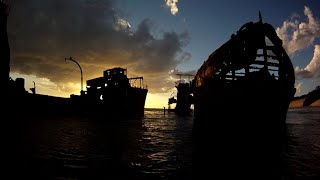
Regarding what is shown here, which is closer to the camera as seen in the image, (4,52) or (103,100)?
(4,52)

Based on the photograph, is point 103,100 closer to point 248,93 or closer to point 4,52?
point 4,52

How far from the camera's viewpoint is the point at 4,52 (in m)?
18.7

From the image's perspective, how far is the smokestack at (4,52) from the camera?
18094 mm

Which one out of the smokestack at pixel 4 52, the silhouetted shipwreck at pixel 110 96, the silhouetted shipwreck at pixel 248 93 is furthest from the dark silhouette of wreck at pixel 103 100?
the silhouetted shipwreck at pixel 248 93

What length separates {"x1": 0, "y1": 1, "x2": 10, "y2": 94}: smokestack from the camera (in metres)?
18.1

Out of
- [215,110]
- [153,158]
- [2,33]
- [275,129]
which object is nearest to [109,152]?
[153,158]

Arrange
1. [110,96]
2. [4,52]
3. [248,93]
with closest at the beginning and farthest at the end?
[248,93] < [4,52] < [110,96]

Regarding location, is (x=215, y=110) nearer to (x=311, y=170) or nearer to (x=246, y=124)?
(x=246, y=124)

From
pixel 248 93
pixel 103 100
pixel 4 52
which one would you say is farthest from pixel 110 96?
pixel 248 93

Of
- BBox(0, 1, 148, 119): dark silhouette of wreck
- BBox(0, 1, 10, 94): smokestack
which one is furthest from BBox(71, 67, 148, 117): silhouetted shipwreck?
BBox(0, 1, 10, 94): smokestack

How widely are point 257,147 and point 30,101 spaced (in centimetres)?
2419

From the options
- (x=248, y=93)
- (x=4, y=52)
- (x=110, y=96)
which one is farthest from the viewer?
(x=110, y=96)

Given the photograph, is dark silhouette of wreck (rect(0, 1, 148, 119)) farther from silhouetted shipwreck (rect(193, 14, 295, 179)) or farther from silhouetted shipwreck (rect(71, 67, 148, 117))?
silhouetted shipwreck (rect(193, 14, 295, 179))

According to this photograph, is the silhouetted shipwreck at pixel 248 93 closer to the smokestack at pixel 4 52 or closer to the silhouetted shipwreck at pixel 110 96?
the smokestack at pixel 4 52
